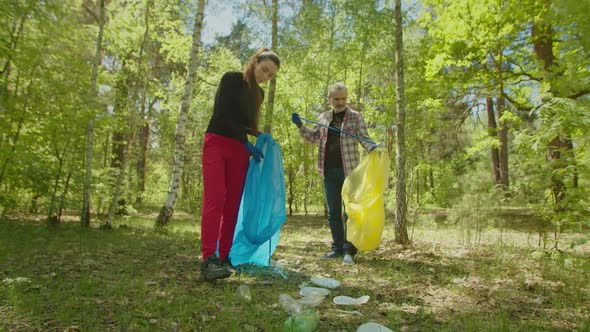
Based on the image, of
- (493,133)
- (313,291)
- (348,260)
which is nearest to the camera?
(313,291)

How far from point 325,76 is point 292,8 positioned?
2365mm

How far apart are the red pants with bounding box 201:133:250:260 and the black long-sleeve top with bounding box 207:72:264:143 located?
0.08 metres

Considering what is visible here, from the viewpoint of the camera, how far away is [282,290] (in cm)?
274

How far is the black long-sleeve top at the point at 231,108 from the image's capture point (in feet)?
10.1

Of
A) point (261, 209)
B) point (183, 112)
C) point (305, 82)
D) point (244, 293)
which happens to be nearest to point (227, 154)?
point (261, 209)

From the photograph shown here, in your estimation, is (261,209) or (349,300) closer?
(349,300)

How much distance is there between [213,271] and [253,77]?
180 centimetres

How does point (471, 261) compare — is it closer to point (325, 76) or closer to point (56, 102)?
point (56, 102)

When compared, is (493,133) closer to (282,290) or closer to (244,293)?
(282,290)

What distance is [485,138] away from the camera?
1108 cm

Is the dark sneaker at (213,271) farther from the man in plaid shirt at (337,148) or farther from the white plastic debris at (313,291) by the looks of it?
the man in plaid shirt at (337,148)

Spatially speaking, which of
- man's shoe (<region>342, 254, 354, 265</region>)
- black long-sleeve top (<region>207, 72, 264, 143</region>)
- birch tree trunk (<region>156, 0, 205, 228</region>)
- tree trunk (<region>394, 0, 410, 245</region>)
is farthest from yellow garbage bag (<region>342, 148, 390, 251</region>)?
birch tree trunk (<region>156, 0, 205, 228</region>)

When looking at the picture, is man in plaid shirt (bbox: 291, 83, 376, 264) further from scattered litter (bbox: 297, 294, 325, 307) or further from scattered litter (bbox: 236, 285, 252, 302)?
scattered litter (bbox: 236, 285, 252, 302)

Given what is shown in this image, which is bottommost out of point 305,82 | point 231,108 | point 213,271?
point 213,271
